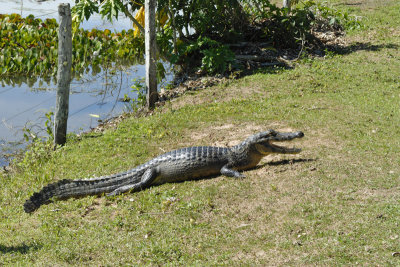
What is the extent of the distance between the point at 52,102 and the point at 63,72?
3.16m

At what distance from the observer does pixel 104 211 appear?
215 inches

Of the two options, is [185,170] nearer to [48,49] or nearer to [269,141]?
[269,141]

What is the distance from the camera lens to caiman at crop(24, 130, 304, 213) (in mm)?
5996

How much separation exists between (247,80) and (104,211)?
5.83 meters

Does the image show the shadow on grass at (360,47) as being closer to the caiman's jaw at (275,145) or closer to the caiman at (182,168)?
the caiman's jaw at (275,145)

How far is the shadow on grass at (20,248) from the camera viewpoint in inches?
184

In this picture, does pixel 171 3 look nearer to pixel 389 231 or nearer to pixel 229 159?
pixel 229 159

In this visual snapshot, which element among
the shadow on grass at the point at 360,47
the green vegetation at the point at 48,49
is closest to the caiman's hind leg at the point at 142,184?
the green vegetation at the point at 48,49

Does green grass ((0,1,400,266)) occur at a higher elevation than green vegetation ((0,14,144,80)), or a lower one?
lower

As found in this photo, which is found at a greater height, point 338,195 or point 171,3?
point 171,3

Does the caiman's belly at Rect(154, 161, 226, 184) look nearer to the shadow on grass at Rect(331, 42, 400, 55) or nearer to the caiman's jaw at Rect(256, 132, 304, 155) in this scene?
the caiman's jaw at Rect(256, 132, 304, 155)

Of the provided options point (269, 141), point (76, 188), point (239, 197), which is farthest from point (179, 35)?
point (239, 197)

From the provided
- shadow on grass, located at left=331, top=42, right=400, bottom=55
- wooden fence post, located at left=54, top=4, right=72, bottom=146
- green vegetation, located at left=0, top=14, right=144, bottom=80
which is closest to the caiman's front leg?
wooden fence post, located at left=54, top=4, right=72, bottom=146

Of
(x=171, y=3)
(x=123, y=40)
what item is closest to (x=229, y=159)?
(x=171, y=3)
